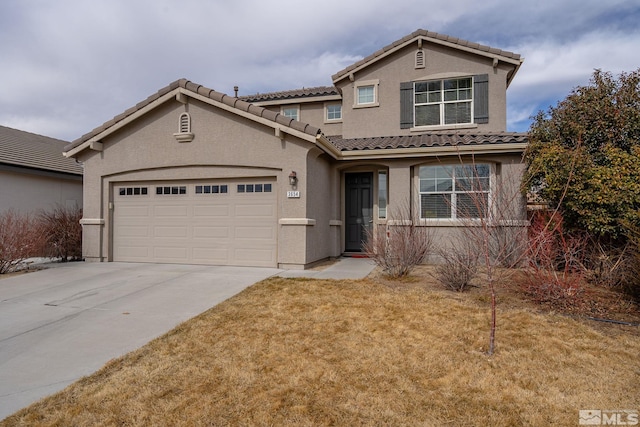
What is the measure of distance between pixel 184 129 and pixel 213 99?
1255 mm

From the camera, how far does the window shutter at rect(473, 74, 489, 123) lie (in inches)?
472

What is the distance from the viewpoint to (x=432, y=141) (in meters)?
10.6

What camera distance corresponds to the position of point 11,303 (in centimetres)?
683

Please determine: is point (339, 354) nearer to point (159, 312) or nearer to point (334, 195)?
point (159, 312)

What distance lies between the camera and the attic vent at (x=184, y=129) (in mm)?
10203

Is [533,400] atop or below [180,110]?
below

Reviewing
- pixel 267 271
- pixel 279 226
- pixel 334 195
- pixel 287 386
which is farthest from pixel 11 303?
pixel 334 195

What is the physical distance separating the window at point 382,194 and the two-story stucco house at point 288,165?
1.2 inches

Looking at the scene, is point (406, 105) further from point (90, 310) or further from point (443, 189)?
point (90, 310)

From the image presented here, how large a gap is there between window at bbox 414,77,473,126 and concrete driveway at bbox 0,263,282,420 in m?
7.53

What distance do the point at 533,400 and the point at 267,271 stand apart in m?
6.52

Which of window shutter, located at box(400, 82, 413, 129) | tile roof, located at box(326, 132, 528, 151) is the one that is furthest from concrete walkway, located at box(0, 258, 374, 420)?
window shutter, located at box(400, 82, 413, 129)

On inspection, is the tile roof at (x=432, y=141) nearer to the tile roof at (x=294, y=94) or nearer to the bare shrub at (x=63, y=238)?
the tile roof at (x=294, y=94)
